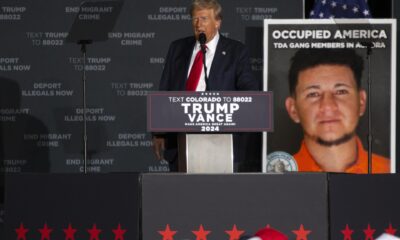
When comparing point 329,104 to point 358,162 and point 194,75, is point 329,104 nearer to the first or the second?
point 358,162

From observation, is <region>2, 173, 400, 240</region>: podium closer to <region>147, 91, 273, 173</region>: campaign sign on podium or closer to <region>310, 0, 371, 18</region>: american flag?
<region>147, 91, 273, 173</region>: campaign sign on podium

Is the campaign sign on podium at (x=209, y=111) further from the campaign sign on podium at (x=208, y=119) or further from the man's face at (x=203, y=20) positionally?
the man's face at (x=203, y=20)

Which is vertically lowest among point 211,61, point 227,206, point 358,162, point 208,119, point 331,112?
point 227,206

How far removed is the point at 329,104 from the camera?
8.61 meters

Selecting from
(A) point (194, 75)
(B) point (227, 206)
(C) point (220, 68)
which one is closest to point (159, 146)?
(A) point (194, 75)

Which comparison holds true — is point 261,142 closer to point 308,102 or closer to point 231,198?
point 308,102

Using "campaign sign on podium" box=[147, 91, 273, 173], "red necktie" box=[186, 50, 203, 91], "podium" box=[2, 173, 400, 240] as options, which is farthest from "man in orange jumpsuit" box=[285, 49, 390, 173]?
"podium" box=[2, 173, 400, 240]

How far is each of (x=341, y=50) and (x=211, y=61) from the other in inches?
72.0

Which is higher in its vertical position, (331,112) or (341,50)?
(341,50)

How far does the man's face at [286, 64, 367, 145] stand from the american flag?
499mm

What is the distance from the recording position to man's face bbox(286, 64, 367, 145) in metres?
8.62

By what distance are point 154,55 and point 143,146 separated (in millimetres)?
809

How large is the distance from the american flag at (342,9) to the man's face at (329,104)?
1.64ft

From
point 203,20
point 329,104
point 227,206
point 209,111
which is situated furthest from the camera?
point 329,104
